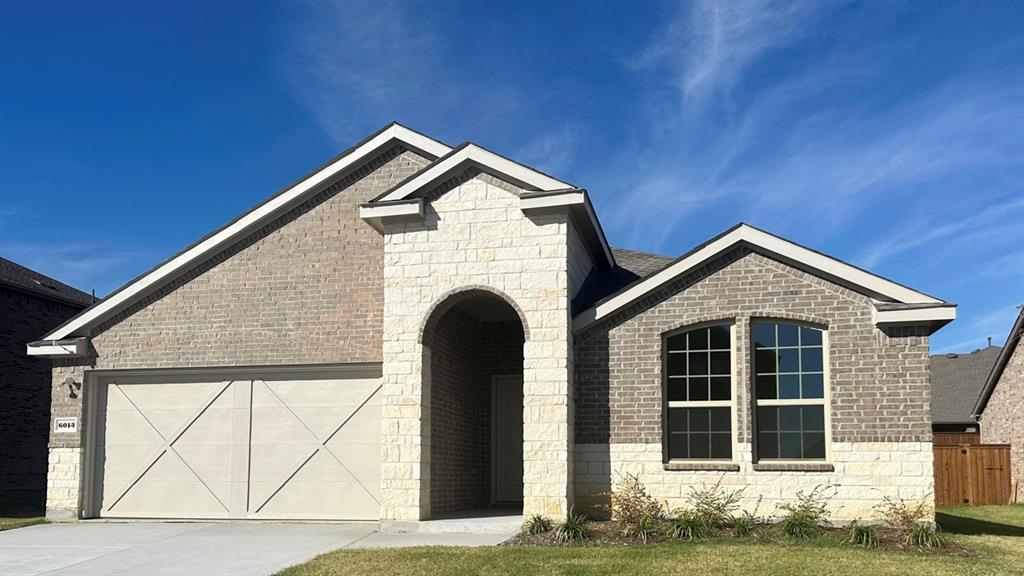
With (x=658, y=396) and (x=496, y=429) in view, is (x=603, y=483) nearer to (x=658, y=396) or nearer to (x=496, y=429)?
(x=658, y=396)

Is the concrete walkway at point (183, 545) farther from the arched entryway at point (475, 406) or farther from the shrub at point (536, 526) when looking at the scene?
the arched entryway at point (475, 406)

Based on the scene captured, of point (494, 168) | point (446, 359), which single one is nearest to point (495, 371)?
point (446, 359)

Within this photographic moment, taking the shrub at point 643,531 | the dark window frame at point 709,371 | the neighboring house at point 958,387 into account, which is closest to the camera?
the shrub at point 643,531

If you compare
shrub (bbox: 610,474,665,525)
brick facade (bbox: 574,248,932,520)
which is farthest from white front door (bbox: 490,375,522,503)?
shrub (bbox: 610,474,665,525)

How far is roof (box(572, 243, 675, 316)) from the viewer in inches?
643

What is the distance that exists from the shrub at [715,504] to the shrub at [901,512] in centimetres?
200

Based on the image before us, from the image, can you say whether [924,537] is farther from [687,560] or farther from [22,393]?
[22,393]

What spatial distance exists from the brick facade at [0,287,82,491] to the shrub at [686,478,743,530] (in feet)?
60.1

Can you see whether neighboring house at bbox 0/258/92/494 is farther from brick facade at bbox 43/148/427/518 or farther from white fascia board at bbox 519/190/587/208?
white fascia board at bbox 519/190/587/208

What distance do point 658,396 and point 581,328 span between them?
1626 millimetres

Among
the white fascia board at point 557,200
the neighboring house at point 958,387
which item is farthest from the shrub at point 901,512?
the neighboring house at point 958,387

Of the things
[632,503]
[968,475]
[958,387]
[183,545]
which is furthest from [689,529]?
[958,387]

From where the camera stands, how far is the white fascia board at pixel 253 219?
1725cm

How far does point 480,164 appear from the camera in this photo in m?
15.0
